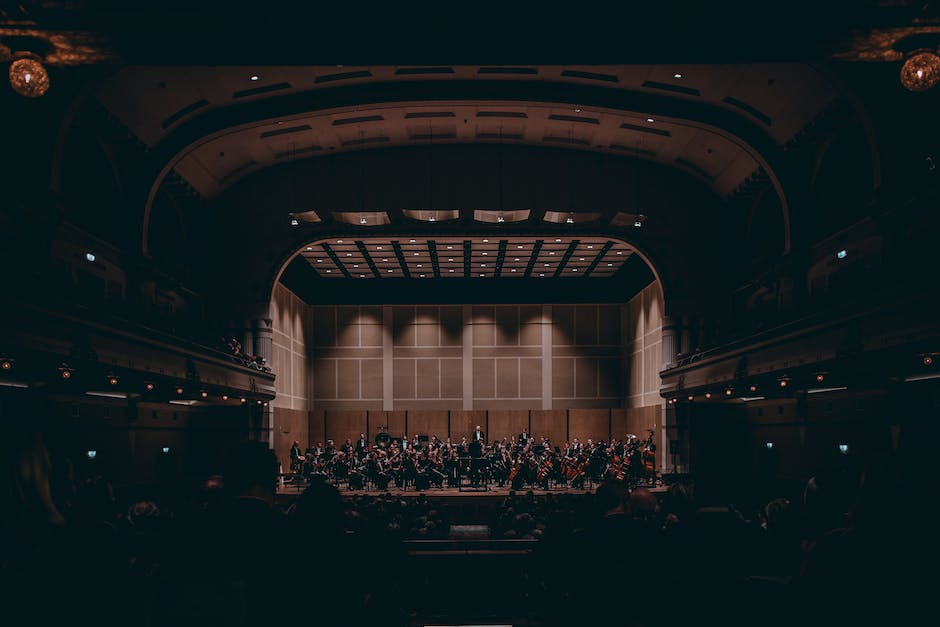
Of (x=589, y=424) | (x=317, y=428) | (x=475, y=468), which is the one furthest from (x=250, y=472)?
(x=589, y=424)

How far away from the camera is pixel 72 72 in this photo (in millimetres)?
15070

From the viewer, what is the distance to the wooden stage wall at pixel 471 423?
3056cm

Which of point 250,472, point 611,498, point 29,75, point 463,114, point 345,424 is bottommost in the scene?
point 345,424

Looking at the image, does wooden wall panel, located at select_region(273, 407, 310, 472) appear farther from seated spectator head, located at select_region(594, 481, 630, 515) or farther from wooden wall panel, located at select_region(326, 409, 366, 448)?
seated spectator head, located at select_region(594, 481, 630, 515)

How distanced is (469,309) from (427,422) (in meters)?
4.61

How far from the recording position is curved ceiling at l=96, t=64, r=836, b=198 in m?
18.0

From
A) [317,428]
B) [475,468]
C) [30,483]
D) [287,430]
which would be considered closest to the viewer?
[30,483]

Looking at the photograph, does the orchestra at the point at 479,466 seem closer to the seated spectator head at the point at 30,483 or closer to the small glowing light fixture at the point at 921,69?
the seated spectator head at the point at 30,483

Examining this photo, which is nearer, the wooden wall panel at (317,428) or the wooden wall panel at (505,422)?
the wooden wall panel at (317,428)

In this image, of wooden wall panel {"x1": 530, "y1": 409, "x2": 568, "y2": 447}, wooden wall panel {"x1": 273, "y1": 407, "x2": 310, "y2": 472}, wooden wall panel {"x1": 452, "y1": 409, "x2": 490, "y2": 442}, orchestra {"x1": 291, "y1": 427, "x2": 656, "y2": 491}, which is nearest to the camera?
orchestra {"x1": 291, "y1": 427, "x2": 656, "y2": 491}

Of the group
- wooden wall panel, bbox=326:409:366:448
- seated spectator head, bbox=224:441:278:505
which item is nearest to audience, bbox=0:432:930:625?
seated spectator head, bbox=224:441:278:505

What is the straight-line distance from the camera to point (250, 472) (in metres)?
3.02

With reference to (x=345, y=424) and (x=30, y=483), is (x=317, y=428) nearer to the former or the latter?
(x=345, y=424)

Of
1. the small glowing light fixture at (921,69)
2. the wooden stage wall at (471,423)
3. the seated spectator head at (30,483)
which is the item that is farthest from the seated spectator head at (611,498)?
the wooden stage wall at (471,423)
